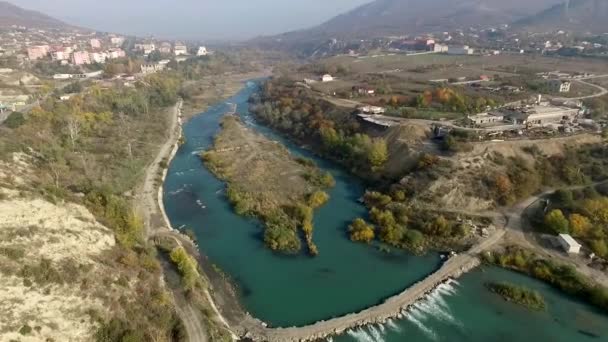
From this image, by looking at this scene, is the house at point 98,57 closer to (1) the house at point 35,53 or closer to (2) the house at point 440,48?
(1) the house at point 35,53

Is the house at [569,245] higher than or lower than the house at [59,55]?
lower

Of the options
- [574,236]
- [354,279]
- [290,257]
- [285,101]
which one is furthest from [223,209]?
[285,101]

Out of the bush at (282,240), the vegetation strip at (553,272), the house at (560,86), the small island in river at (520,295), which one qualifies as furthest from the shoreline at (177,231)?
the house at (560,86)

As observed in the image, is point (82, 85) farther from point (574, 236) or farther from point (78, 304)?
point (574, 236)

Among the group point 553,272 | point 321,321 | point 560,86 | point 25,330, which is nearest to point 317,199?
point 321,321

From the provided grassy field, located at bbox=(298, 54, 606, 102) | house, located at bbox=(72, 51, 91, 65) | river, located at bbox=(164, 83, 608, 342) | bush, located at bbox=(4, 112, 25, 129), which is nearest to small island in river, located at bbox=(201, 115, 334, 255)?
river, located at bbox=(164, 83, 608, 342)

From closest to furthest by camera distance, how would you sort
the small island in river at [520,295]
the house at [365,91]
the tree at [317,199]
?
the small island in river at [520,295] → the tree at [317,199] → the house at [365,91]

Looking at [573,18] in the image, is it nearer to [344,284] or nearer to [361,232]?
[361,232]
